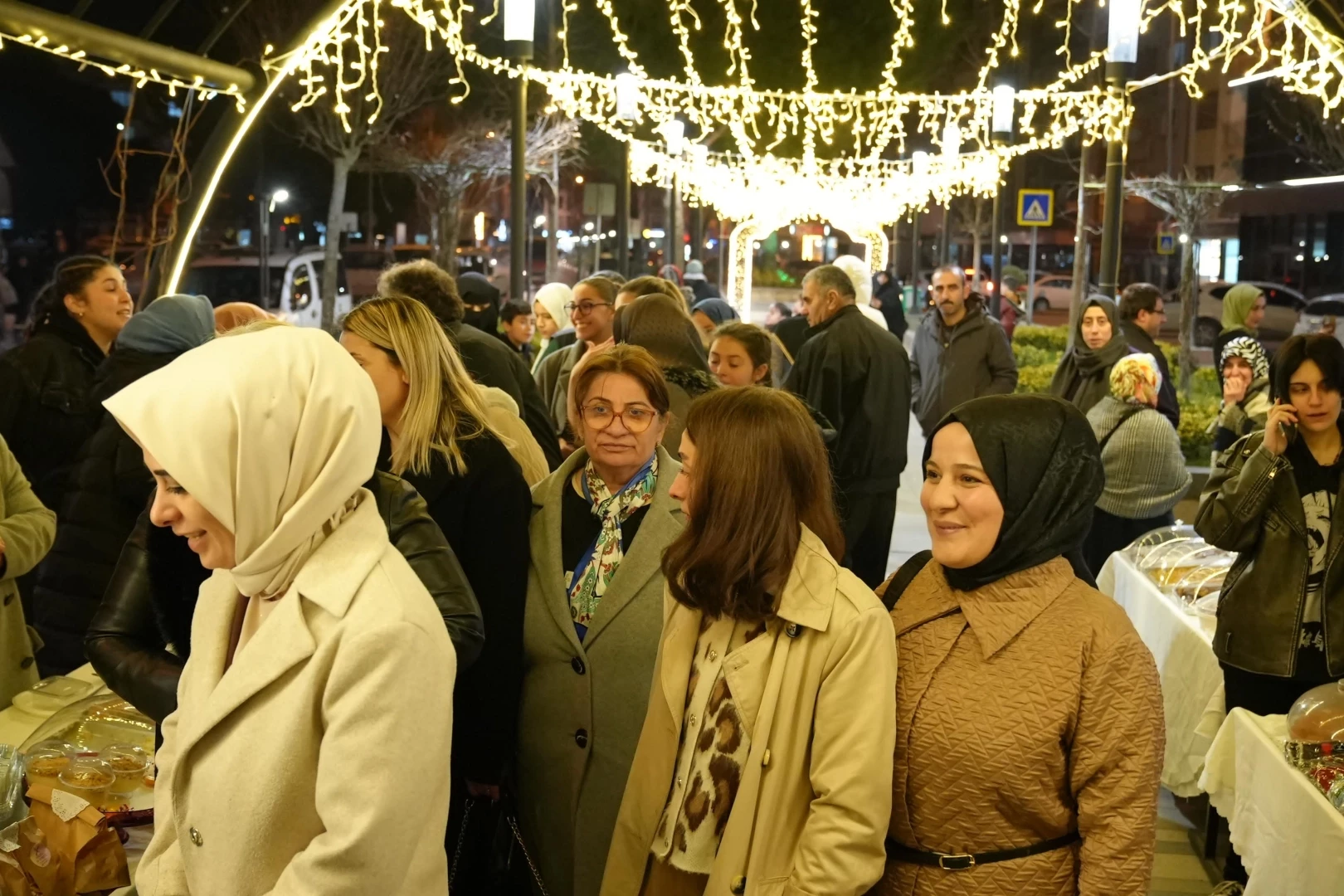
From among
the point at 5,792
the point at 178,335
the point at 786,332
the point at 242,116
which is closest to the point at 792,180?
the point at 786,332

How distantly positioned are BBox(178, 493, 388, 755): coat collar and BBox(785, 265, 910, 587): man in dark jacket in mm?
5063

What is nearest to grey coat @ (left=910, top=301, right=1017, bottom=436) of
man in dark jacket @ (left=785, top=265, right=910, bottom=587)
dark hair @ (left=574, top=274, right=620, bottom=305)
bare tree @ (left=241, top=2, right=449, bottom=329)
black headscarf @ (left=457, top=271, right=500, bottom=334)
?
man in dark jacket @ (left=785, top=265, right=910, bottom=587)

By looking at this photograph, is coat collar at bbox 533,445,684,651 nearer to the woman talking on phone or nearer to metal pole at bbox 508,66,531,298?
the woman talking on phone

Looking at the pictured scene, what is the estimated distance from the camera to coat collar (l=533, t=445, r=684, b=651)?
3354 mm

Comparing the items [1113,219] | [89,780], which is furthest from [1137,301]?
[89,780]

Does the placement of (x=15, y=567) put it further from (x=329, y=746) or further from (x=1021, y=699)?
(x=1021, y=699)

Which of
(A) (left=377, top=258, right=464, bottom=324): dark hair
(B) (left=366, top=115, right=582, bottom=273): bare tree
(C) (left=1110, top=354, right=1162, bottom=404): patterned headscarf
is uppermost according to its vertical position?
(B) (left=366, top=115, right=582, bottom=273): bare tree

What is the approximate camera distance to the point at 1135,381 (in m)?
6.80

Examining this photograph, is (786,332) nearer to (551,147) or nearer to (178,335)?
(178,335)

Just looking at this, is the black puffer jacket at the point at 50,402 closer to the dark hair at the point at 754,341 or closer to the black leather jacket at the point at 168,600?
the dark hair at the point at 754,341

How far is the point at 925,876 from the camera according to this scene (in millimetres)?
2570

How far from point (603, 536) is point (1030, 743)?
1355 mm

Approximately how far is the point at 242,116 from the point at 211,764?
5.55 metres

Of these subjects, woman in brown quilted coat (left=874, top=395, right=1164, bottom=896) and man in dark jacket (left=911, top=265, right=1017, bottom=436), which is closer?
woman in brown quilted coat (left=874, top=395, right=1164, bottom=896)
